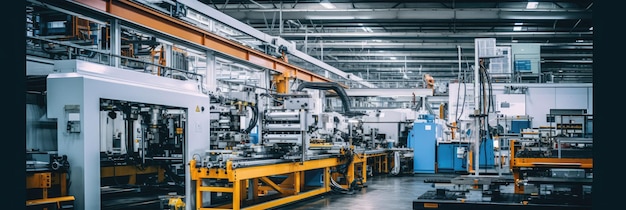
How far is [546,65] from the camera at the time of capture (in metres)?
23.8

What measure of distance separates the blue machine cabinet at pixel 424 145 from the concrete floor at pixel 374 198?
225 centimetres

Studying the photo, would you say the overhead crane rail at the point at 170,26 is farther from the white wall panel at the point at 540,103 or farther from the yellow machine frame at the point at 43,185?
the white wall panel at the point at 540,103

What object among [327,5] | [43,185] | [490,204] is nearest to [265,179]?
[43,185]

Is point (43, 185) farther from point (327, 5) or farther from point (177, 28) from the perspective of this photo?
point (327, 5)

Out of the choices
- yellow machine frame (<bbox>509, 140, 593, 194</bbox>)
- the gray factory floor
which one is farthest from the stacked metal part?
yellow machine frame (<bbox>509, 140, 593, 194</bbox>)

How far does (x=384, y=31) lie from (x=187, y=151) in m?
10.5

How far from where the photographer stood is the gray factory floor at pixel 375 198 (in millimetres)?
8758

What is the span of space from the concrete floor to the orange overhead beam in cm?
340

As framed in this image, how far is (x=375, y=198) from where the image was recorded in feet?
32.3

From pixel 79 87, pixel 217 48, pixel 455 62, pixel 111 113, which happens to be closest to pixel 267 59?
pixel 217 48

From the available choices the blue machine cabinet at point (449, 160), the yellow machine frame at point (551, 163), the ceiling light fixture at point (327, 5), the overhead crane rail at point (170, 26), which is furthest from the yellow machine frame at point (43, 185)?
the blue machine cabinet at point (449, 160)

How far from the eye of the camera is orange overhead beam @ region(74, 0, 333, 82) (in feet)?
24.7

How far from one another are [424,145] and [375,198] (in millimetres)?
5920

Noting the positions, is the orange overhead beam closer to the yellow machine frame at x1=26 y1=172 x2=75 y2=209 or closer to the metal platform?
the yellow machine frame at x1=26 y1=172 x2=75 y2=209
